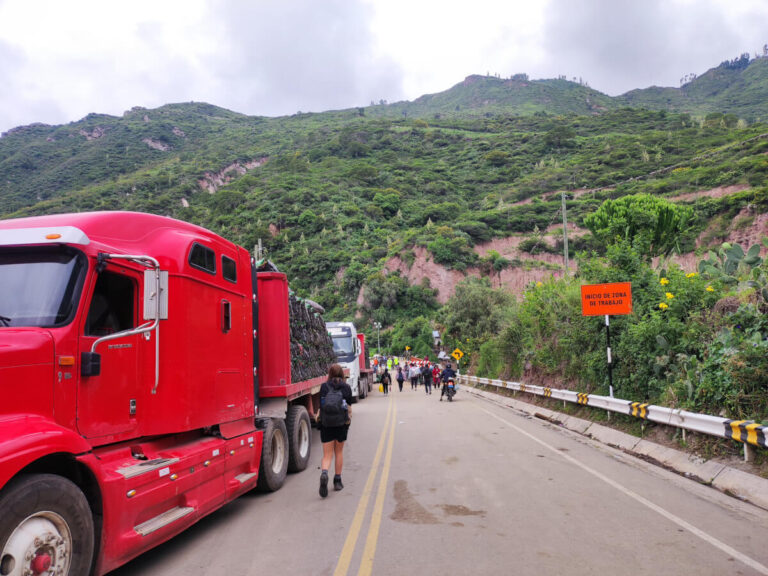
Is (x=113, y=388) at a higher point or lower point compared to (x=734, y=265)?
lower

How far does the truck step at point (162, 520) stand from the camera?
14.8ft

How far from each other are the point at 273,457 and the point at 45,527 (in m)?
4.61

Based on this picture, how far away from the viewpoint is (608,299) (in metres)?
12.8

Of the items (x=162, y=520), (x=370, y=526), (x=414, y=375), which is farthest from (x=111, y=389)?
(x=414, y=375)

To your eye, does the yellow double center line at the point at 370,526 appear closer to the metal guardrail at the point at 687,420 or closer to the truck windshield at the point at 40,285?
the truck windshield at the point at 40,285

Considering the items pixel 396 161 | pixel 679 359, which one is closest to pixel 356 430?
pixel 679 359

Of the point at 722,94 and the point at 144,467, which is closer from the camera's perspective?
the point at 144,467

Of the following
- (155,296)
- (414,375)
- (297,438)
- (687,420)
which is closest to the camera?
(155,296)

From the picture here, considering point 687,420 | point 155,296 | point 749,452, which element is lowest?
point 749,452

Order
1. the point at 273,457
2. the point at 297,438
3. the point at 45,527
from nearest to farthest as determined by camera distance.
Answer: the point at 45,527
the point at 273,457
the point at 297,438

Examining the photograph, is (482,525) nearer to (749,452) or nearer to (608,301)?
(749,452)

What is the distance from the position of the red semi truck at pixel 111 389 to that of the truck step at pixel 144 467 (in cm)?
2

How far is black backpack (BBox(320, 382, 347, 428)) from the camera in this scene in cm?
761

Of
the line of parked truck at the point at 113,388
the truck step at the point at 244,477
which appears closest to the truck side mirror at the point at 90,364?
the line of parked truck at the point at 113,388
